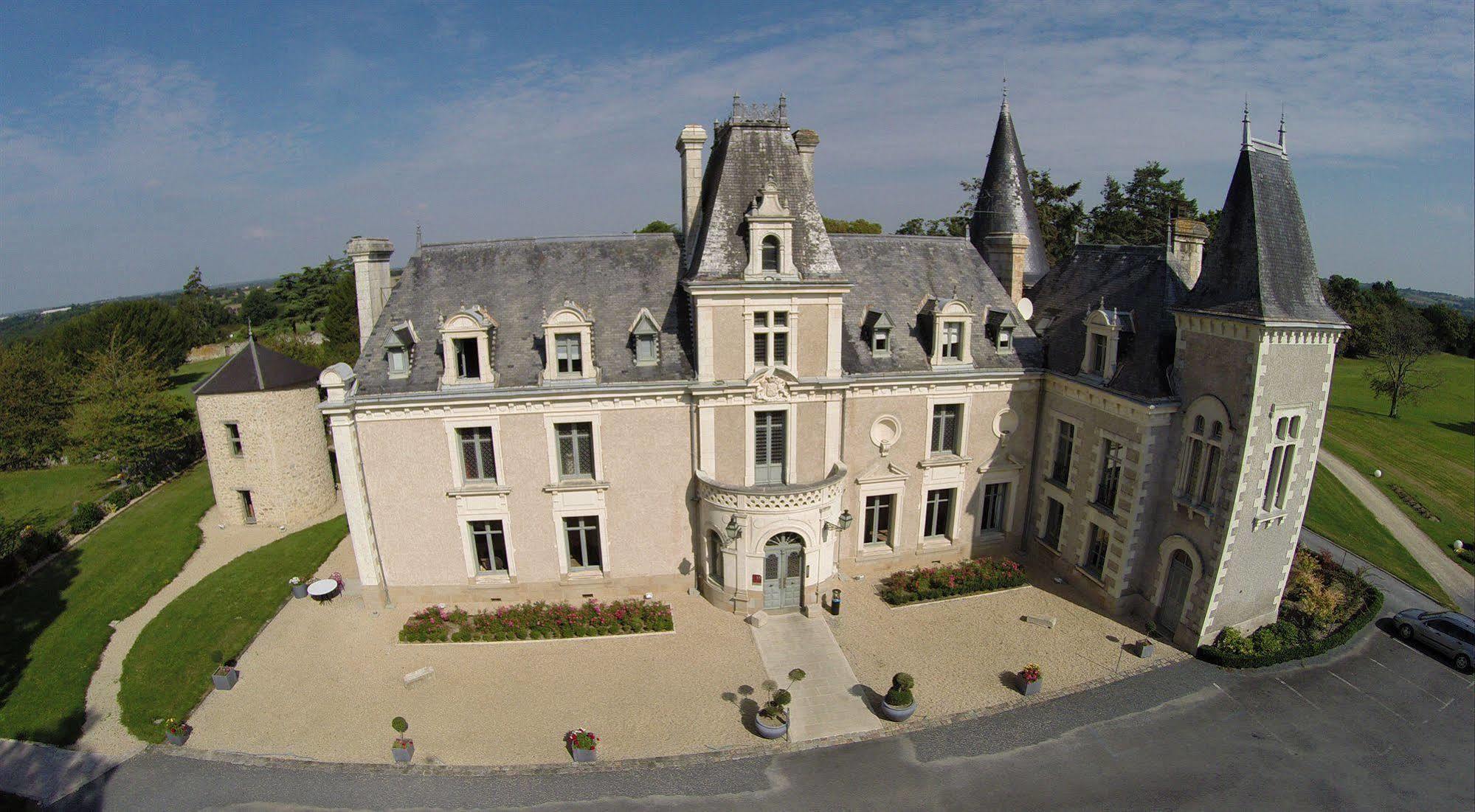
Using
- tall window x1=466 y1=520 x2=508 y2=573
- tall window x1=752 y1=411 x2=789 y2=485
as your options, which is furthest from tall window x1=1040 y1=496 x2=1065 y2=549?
tall window x1=466 y1=520 x2=508 y2=573

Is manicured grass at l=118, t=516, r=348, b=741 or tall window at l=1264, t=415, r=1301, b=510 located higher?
tall window at l=1264, t=415, r=1301, b=510

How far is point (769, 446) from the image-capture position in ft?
77.3

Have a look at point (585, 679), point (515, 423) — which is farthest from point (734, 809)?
point (515, 423)

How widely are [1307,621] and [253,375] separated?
139 ft

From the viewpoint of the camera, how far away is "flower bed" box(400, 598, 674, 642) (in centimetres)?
2262

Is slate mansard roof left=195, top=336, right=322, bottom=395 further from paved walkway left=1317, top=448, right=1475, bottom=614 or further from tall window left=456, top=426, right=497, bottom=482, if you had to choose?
paved walkway left=1317, top=448, right=1475, bottom=614

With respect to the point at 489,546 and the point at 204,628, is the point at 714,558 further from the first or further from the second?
the point at 204,628

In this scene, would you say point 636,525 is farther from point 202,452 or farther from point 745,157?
point 202,452

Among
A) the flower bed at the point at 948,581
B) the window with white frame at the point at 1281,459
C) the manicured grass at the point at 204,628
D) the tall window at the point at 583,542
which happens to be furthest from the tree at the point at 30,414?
the window with white frame at the point at 1281,459

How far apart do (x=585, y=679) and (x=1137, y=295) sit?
73.9 ft

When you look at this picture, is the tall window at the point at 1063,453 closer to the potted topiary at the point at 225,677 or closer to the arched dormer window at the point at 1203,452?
the arched dormer window at the point at 1203,452

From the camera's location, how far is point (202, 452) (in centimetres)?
4572

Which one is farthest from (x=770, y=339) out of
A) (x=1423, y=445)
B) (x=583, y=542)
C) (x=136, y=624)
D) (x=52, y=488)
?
(x=1423, y=445)

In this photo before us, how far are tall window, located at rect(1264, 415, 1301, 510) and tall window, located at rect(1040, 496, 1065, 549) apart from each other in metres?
6.82
